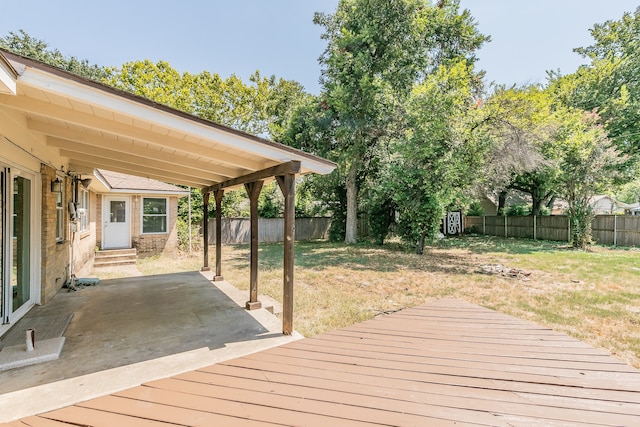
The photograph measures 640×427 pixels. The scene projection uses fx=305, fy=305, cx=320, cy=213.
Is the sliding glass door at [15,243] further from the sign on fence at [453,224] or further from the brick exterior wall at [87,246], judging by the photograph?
the sign on fence at [453,224]

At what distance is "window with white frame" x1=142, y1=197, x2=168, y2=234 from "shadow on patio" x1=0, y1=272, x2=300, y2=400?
17.9 ft

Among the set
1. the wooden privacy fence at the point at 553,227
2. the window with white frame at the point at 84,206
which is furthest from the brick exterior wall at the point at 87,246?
the wooden privacy fence at the point at 553,227

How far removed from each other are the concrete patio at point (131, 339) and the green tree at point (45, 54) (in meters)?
22.9

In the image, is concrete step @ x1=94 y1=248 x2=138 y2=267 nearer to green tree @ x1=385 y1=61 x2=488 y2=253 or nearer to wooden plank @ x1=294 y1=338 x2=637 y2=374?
wooden plank @ x1=294 y1=338 x2=637 y2=374

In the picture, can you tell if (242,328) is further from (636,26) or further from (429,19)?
(636,26)

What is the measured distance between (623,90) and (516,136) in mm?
10762

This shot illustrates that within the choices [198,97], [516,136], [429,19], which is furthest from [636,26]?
[198,97]

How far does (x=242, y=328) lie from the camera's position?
13.4 feet

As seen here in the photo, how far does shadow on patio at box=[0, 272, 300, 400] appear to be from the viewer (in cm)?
285

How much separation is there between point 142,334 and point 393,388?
316 centimetres

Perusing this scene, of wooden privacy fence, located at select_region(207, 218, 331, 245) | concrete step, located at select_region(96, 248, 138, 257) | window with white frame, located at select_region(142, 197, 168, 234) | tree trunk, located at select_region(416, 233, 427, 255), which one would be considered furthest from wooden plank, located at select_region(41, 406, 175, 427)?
wooden privacy fence, located at select_region(207, 218, 331, 245)

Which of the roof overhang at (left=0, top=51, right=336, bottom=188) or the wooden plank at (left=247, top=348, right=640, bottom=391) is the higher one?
the roof overhang at (left=0, top=51, right=336, bottom=188)

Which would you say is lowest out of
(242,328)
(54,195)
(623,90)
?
(242,328)

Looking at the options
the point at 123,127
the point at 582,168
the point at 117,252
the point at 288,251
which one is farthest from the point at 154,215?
the point at 582,168
